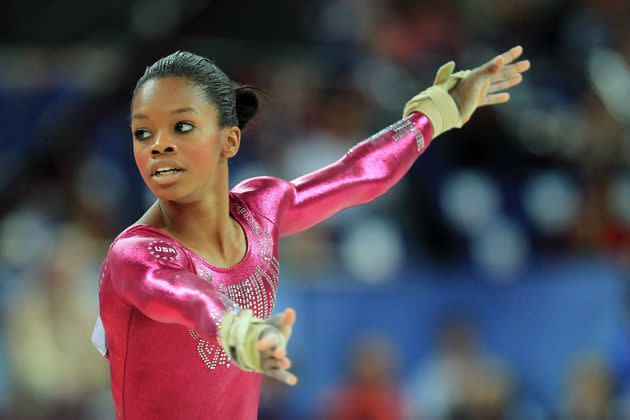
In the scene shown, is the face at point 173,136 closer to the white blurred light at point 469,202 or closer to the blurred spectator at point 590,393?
the blurred spectator at point 590,393

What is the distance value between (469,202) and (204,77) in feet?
14.2

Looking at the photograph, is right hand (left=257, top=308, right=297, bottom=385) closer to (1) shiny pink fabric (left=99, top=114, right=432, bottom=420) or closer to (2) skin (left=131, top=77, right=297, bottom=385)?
(1) shiny pink fabric (left=99, top=114, right=432, bottom=420)

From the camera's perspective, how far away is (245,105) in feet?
8.92

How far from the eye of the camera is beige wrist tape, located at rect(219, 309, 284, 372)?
1939mm

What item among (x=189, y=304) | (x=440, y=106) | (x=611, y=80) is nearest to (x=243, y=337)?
(x=189, y=304)

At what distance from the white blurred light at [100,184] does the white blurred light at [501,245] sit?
7.26ft

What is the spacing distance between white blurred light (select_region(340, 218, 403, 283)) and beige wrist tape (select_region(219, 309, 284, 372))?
4.05 metres

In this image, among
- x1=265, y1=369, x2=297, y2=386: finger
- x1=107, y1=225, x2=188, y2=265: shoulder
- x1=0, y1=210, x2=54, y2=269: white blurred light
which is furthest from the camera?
x1=0, y1=210, x2=54, y2=269: white blurred light

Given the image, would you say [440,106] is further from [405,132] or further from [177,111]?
[177,111]

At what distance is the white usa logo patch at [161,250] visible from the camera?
229cm

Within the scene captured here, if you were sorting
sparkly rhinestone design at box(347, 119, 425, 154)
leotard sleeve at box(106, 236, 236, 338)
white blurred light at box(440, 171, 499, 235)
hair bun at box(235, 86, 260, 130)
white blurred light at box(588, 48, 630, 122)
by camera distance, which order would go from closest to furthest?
leotard sleeve at box(106, 236, 236, 338) → hair bun at box(235, 86, 260, 130) → sparkly rhinestone design at box(347, 119, 425, 154) → white blurred light at box(440, 171, 499, 235) → white blurred light at box(588, 48, 630, 122)

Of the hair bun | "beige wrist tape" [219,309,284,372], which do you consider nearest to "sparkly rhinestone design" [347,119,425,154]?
the hair bun

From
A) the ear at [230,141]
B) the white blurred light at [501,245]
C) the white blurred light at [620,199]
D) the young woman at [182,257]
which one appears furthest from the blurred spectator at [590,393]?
the ear at [230,141]

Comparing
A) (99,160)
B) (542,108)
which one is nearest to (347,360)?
(99,160)
